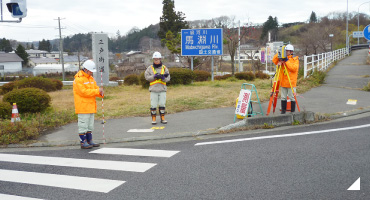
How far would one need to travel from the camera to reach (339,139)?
6.77m

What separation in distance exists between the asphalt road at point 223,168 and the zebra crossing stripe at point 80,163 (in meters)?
0.02

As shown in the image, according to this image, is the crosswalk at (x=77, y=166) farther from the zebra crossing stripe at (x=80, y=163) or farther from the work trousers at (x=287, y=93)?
the work trousers at (x=287, y=93)

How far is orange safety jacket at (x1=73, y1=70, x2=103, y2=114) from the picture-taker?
680 centimetres

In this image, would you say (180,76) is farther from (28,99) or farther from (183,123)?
(183,123)

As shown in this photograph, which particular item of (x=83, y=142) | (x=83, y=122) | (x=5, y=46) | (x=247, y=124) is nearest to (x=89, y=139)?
(x=83, y=142)

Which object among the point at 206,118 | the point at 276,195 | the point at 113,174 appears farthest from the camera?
the point at 206,118

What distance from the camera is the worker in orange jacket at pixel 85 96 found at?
6812 mm

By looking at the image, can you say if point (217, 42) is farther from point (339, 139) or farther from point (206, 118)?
point (339, 139)

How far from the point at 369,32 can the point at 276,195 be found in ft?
37.8

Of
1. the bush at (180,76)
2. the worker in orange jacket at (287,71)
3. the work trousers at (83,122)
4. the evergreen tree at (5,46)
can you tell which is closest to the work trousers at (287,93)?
the worker in orange jacket at (287,71)

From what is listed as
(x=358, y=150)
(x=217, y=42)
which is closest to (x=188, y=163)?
(x=358, y=150)

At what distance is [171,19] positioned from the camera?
45750 mm

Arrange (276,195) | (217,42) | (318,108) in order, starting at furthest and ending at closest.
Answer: (217,42) → (318,108) → (276,195)

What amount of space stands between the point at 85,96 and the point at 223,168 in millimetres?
3320
